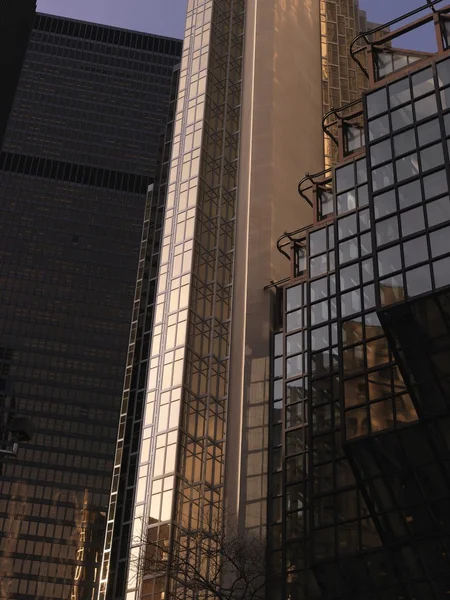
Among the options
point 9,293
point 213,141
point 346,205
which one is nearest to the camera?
point 346,205

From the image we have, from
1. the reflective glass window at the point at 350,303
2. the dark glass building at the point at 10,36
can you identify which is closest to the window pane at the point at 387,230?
the reflective glass window at the point at 350,303

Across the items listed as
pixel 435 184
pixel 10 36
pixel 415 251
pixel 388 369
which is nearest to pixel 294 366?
pixel 388 369

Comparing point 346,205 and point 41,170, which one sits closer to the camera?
point 346,205

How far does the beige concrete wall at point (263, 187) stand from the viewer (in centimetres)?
6625

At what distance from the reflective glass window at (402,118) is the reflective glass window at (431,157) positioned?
96.1 inches

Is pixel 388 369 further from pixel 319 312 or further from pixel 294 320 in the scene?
pixel 294 320

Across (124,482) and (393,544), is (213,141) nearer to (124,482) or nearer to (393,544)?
(124,482)

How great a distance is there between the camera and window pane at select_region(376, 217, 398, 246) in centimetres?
4147

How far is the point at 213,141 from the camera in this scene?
8506 centimetres

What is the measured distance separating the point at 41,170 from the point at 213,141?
390ft

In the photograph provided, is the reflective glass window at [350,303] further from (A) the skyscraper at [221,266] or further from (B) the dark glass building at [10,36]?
(B) the dark glass building at [10,36]

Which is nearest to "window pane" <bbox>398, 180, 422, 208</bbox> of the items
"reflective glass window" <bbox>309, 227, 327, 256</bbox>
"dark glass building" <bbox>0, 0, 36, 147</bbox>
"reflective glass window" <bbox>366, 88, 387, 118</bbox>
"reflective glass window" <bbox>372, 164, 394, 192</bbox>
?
"reflective glass window" <bbox>372, 164, 394, 192</bbox>

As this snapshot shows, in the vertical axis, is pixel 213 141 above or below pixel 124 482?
above

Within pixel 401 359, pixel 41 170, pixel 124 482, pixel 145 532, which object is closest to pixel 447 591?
pixel 401 359
